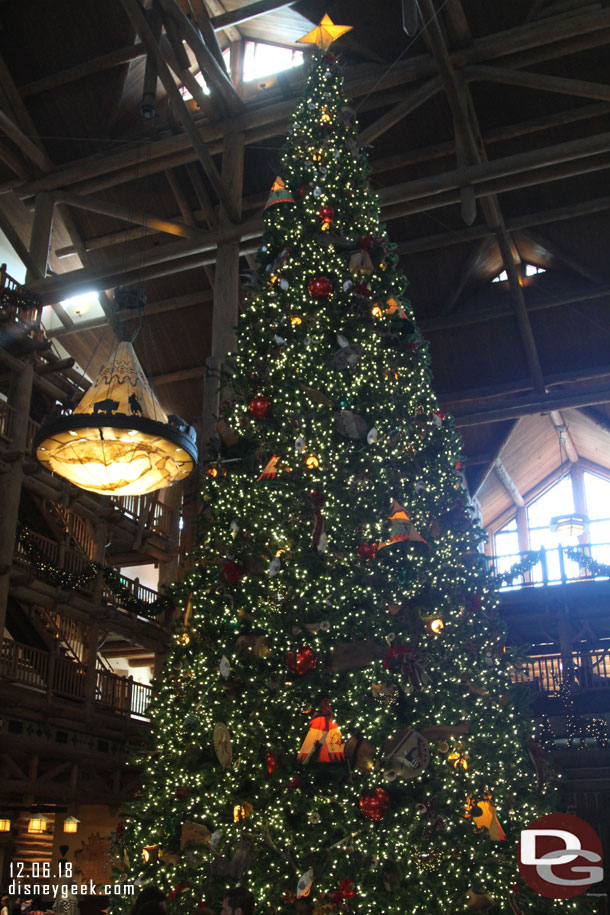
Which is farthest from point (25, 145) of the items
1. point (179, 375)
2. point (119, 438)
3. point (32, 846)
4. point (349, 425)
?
point (32, 846)

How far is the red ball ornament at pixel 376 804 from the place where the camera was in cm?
546

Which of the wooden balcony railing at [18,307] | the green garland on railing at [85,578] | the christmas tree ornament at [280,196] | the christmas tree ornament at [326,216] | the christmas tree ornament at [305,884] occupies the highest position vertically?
the wooden balcony railing at [18,307]

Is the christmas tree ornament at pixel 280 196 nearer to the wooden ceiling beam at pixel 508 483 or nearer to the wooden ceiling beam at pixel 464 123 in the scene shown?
the wooden ceiling beam at pixel 464 123

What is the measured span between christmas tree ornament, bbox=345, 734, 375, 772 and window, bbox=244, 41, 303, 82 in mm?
13436

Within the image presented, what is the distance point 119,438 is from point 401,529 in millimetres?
2107

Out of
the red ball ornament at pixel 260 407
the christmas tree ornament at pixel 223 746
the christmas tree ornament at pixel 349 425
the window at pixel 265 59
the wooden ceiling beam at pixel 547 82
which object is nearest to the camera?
the christmas tree ornament at pixel 223 746

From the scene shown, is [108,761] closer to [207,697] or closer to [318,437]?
[207,697]

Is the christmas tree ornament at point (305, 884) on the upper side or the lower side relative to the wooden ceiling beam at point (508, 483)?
lower

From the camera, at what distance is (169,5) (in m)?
11.0

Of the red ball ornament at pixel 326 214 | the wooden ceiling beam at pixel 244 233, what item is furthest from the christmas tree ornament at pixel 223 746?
the wooden ceiling beam at pixel 244 233

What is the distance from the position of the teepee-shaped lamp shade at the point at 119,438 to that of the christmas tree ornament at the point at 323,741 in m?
2.16

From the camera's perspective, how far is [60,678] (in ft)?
46.1

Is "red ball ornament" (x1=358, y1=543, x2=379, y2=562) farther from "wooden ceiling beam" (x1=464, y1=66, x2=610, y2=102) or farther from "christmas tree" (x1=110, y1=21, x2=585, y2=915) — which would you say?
"wooden ceiling beam" (x1=464, y1=66, x2=610, y2=102)

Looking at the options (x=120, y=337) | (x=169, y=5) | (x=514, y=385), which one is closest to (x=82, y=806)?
(x=514, y=385)
